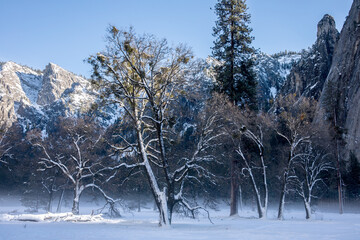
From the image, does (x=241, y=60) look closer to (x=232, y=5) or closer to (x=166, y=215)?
(x=232, y=5)

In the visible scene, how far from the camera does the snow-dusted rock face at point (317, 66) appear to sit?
67.4 metres

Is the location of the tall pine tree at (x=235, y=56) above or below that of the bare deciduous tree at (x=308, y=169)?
above

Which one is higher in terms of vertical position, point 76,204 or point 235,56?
point 235,56

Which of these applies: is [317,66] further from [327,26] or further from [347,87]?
[347,87]

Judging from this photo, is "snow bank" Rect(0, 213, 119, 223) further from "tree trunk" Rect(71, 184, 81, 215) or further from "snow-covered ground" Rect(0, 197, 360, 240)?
"tree trunk" Rect(71, 184, 81, 215)

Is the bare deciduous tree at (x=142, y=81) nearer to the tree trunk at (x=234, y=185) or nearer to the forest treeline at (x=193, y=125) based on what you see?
the forest treeline at (x=193, y=125)

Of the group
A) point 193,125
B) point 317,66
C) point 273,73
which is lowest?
point 193,125

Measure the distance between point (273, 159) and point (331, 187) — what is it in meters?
8.76

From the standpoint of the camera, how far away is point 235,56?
27922 millimetres

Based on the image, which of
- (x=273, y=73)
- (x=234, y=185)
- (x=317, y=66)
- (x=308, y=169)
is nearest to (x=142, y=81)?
(x=234, y=185)

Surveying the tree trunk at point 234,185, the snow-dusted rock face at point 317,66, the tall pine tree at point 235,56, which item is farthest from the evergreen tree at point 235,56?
the snow-dusted rock face at point 317,66

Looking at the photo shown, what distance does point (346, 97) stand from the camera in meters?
48.0

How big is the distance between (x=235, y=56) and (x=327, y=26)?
65.7m

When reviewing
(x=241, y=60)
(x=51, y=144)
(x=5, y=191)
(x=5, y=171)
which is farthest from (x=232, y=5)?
(x=5, y=191)
